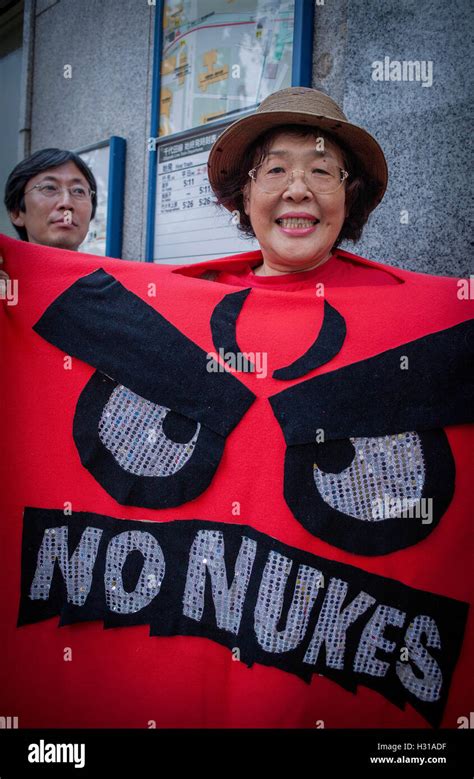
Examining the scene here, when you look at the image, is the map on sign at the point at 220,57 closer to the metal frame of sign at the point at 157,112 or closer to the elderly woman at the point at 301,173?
the metal frame of sign at the point at 157,112

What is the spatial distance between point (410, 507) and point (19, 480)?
106cm

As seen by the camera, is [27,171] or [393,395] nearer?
[393,395]

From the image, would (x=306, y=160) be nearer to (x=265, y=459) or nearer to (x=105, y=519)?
(x=265, y=459)

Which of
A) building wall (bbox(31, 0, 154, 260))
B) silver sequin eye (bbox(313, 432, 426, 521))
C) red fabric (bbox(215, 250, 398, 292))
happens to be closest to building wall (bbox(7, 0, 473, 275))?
red fabric (bbox(215, 250, 398, 292))

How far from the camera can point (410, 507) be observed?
1674 millimetres

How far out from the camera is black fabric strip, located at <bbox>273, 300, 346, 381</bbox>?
5.73ft

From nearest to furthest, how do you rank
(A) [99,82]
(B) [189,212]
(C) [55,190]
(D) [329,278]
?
(D) [329,278]
(C) [55,190]
(B) [189,212]
(A) [99,82]

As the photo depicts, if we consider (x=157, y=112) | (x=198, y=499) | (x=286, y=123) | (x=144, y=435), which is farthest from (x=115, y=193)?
(x=198, y=499)

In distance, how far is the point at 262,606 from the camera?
1.67m

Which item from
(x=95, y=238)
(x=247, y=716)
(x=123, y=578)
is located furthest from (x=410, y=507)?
(x=95, y=238)

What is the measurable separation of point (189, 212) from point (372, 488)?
193 cm

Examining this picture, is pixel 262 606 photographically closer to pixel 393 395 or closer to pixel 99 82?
pixel 393 395
